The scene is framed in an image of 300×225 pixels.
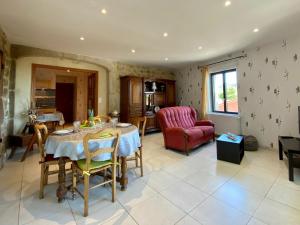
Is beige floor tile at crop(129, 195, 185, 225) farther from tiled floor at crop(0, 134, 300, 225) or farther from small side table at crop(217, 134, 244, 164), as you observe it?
small side table at crop(217, 134, 244, 164)

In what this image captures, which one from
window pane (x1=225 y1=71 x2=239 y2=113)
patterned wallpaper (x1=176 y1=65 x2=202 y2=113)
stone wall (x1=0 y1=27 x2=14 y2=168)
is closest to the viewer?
stone wall (x1=0 y1=27 x2=14 y2=168)

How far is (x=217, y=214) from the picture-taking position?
159 centimetres

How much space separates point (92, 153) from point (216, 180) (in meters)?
1.81

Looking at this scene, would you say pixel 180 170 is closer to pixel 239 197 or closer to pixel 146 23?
pixel 239 197

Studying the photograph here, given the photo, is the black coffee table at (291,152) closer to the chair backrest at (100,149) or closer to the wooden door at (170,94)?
the chair backrest at (100,149)

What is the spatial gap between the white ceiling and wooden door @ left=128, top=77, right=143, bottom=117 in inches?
47.6

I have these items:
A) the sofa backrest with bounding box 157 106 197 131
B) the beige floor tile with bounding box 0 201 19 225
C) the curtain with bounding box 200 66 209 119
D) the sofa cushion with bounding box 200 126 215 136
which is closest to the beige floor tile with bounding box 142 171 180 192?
the sofa backrest with bounding box 157 106 197 131

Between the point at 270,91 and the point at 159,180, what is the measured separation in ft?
11.2

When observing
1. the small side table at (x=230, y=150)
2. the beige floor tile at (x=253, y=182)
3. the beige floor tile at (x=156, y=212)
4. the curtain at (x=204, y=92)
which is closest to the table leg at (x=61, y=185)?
the beige floor tile at (x=156, y=212)

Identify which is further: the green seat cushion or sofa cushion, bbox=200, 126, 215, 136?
sofa cushion, bbox=200, 126, 215, 136

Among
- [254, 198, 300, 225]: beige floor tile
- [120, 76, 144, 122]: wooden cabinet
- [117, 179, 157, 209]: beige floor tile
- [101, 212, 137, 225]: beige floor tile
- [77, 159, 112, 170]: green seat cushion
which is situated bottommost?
[101, 212, 137, 225]: beige floor tile

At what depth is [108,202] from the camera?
1.81m

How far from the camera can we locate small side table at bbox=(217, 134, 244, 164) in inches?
111

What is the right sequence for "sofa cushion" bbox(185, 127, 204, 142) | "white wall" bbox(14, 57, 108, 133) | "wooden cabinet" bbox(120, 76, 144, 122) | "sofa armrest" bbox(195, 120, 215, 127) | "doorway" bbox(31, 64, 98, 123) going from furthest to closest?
"doorway" bbox(31, 64, 98, 123)
"wooden cabinet" bbox(120, 76, 144, 122)
"sofa armrest" bbox(195, 120, 215, 127)
"white wall" bbox(14, 57, 108, 133)
"sofa cushion" bbox(185, 127, 204, 142)
